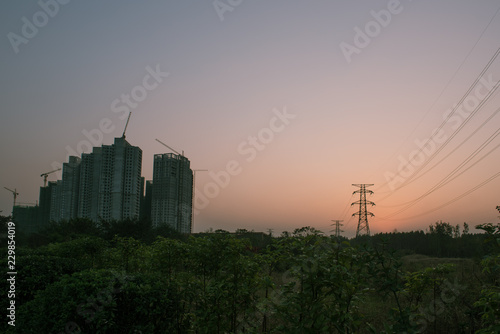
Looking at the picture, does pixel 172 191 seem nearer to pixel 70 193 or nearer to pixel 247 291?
pixel 70 193

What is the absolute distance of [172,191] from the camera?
3625cm

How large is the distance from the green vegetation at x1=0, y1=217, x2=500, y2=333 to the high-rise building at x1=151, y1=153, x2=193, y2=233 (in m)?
29.3

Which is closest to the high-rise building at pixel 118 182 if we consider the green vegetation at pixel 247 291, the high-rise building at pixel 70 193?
the high-rise building at pixel 70 193

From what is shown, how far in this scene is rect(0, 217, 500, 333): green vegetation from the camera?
2699mm

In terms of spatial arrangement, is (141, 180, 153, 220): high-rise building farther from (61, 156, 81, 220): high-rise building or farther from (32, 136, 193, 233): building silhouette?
(61, 156, 81, 220): high-rise building

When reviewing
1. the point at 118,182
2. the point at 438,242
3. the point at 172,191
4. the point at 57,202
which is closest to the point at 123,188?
the point at 118,182

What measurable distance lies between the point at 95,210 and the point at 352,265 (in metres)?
36.8

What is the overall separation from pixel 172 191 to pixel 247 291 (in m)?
33.3

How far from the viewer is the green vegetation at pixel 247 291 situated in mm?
2699

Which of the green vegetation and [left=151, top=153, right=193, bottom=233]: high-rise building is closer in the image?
the green vegetation

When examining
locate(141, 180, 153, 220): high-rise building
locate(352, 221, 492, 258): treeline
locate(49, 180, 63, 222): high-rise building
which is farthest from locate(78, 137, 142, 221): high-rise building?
locate(352, 221, 492, 258): treeline

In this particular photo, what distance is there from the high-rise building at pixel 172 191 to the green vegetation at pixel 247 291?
29.3 meters

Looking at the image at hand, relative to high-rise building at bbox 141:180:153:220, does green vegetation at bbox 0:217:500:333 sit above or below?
below

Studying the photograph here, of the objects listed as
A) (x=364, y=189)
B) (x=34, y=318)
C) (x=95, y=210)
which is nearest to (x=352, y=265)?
(x=34, y=318)
